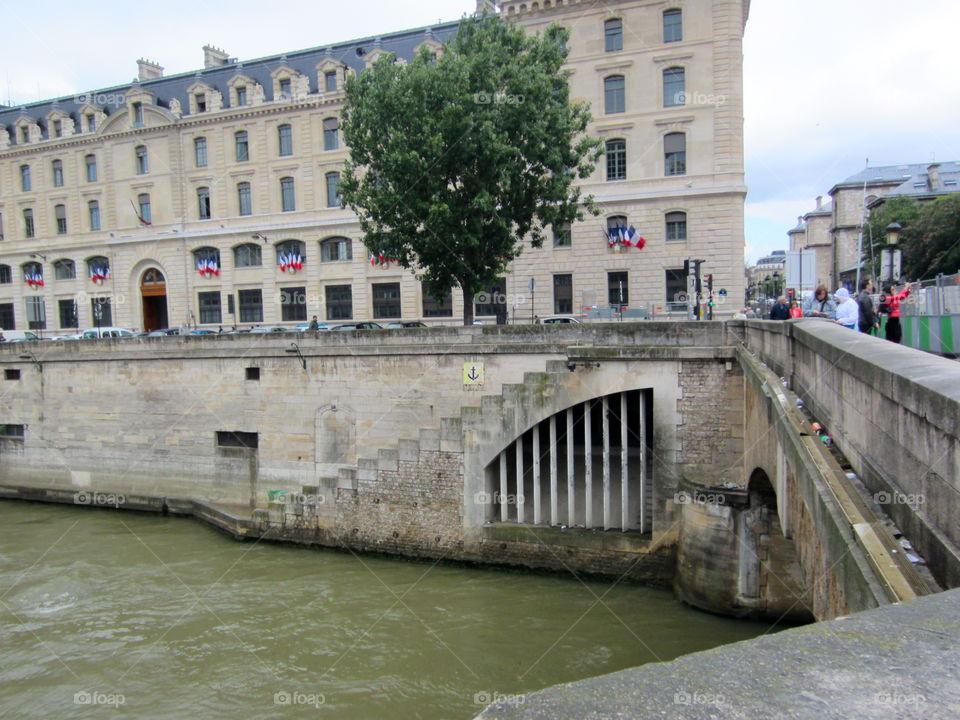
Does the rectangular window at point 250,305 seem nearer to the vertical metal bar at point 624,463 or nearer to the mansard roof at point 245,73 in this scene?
the mansard roof at point 245,73

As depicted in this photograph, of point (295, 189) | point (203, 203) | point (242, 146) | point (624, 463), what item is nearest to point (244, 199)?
point (203, 203)

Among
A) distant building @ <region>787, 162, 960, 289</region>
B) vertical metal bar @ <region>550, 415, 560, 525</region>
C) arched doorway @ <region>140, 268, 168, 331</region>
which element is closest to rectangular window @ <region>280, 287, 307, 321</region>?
arched doorway @ <region>140, 268, 168, 331</region>

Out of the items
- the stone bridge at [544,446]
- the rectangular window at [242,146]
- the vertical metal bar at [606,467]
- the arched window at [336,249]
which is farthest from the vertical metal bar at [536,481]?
the rectangular window at [242,146]

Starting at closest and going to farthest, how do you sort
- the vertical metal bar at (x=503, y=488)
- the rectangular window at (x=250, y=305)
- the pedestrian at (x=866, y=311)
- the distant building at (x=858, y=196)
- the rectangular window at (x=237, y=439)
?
the pedestrian at (x=866, y=311), the vertical metal bar at (x=503, y=488), the rectangular window at (x=237, y=439), the rectangular window at (x=250, y=305), the distant building at (x=858, y=196)

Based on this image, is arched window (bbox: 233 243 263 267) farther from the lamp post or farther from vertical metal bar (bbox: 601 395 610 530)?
the lamp post

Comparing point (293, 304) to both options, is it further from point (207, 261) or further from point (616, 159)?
point (616, 159)

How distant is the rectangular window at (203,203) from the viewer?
128ft

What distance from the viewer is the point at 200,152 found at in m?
39.2

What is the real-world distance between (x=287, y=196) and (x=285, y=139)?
3052 millimetres

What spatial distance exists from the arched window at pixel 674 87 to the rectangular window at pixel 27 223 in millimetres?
39497

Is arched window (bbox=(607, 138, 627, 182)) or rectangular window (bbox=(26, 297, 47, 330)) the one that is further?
rectangular window (bbox=(26, 297, 47, 330))

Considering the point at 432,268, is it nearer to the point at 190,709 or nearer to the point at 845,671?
the point at 190,709

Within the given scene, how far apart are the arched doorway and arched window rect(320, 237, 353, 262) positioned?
11.0 m

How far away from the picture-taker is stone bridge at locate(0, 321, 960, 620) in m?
4.86
